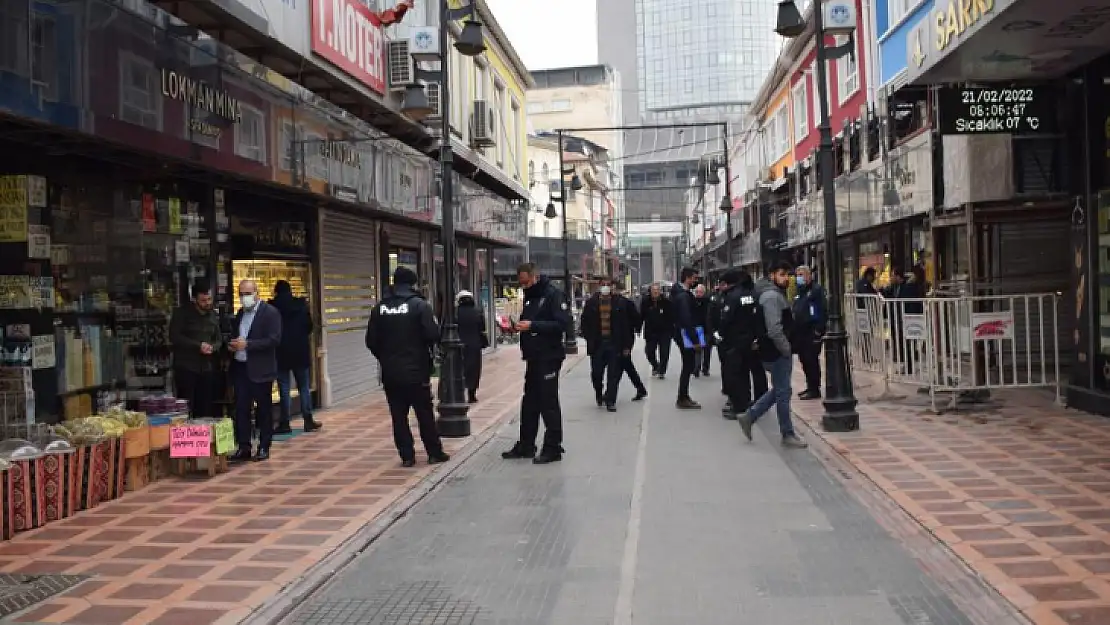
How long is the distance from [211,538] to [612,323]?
7.57 m

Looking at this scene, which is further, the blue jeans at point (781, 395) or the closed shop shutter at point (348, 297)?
the closed shop shutter at point (348, 297)

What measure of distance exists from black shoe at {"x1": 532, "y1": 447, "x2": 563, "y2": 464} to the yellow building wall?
73.8 ft

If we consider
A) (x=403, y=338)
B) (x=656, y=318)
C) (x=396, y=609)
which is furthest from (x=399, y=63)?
(x=396, y=609)

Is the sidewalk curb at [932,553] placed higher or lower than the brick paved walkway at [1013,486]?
lower

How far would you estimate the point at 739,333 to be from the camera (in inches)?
432

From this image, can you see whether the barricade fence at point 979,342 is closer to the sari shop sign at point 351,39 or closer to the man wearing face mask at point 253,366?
the man wearing face mask at point 253,366

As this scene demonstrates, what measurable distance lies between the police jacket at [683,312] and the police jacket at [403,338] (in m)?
6.07

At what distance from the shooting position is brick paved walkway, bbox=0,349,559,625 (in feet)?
17.1

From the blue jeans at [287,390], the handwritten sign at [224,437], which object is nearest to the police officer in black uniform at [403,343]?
the handwritten sign at [224,437]

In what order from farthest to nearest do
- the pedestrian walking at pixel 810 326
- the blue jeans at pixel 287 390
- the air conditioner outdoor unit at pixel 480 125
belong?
1. the air conditioner outdoor unit at pixel 480 125
2. the pedestrian walking at pixel 810 326
3. the blue jeans at pixel 287 390

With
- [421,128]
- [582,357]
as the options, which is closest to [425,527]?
[421,128]

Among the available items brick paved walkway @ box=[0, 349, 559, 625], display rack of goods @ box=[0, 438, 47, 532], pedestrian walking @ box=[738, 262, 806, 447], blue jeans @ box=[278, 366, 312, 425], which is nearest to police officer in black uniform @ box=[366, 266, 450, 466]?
brick paved walkway @ box=[0, 349, 559, 625]

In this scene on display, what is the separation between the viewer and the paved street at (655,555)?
5.01 meters

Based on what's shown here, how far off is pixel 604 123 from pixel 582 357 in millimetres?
50547
